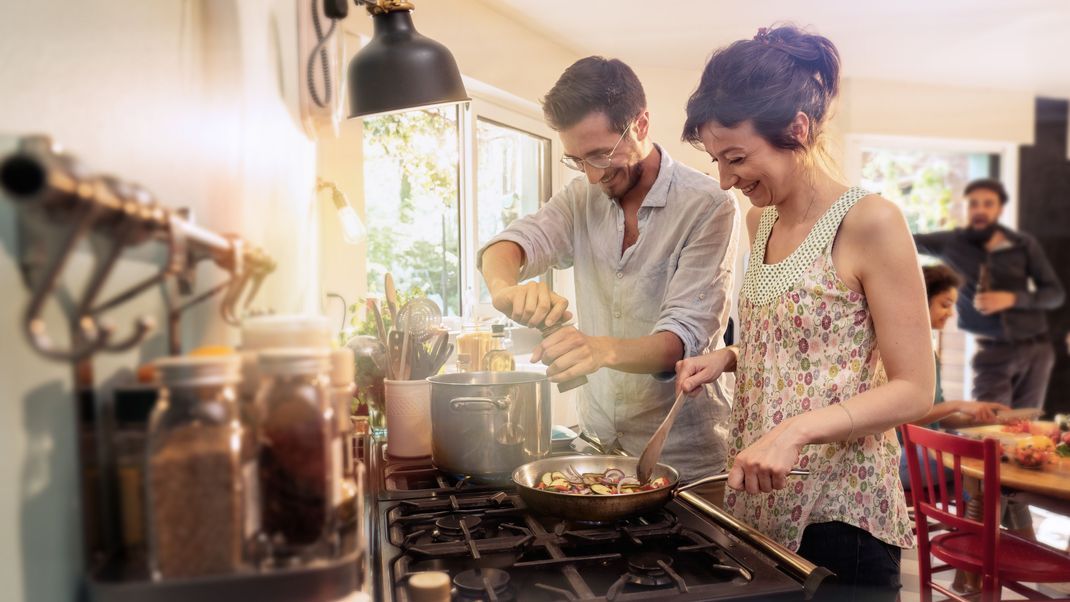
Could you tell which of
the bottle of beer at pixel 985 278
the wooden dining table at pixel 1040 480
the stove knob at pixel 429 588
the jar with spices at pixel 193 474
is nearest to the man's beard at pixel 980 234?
the bottle of beer at pixel 985 278

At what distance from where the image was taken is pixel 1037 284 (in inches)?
179

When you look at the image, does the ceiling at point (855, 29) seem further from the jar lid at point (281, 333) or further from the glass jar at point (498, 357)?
the jar lid at point (281, 333)

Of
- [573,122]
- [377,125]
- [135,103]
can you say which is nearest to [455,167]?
[377,125]

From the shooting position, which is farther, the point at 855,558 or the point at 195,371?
the point at 855,558

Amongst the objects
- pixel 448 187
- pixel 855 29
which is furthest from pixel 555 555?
Result: pixel 855 29

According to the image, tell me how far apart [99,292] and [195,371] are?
0.17 feet

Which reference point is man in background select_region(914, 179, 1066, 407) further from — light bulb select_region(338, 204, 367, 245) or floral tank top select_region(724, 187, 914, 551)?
light bulb select_region(338, 204, 367, 245)

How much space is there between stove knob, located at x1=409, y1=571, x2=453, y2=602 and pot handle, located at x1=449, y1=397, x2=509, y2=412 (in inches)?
17.5

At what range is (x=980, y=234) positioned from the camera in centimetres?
467

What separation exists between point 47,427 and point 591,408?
1425 millimetres

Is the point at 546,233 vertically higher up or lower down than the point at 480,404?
higher up

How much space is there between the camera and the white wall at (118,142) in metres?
0.33

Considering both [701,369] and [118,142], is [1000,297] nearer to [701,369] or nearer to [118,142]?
[701,369]

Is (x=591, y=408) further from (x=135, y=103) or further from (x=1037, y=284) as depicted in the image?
(x=1037, y=284)
